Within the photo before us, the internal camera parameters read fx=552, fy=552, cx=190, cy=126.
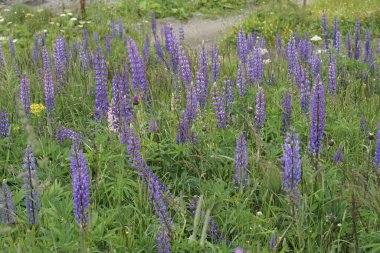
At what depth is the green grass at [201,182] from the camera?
275 centimetres

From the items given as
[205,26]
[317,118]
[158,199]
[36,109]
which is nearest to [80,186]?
[158,199]

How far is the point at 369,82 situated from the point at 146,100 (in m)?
2.17

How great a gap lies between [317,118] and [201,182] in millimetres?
808

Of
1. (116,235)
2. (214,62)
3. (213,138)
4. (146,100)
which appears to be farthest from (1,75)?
(116,235)

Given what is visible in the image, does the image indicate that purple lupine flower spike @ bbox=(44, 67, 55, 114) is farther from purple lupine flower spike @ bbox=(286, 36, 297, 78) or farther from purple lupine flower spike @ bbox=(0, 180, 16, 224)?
purple lupine flower spike @ bbox=(286, 36, 297, 78)

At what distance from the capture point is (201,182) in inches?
135

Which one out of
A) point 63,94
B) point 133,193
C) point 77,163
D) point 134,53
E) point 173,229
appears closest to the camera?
point 77,163

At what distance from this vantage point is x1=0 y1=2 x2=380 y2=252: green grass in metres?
2.75

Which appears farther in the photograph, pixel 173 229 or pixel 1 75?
pixel 1 75

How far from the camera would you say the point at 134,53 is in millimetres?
4125

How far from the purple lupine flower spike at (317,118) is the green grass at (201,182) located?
67 millimetres

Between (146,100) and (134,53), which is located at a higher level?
(134,53)

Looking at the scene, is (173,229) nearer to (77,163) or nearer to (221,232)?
(221,232)

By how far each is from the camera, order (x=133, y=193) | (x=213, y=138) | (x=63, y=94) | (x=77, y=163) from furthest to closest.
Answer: (x=63, y=94) < (x=213, y=138) < (x=133, y=193) < (x=77, y=163)
